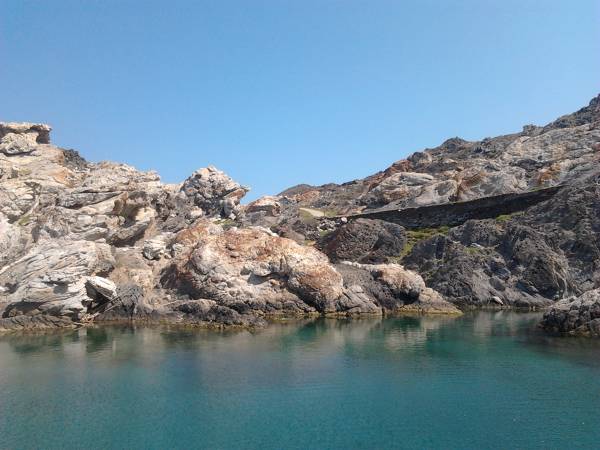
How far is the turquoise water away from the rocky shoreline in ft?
26.5

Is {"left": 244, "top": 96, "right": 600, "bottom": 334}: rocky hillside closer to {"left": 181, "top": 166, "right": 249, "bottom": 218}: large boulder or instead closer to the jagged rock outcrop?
the jagged rock outcrop

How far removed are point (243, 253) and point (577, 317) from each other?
34136 mm

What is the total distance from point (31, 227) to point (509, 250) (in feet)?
210

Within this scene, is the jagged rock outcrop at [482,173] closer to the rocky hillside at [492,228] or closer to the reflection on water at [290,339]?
the rocky hillside at [492,228]

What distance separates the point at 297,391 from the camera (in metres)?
27.3

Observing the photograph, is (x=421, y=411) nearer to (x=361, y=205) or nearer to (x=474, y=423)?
(x=474, y=423)

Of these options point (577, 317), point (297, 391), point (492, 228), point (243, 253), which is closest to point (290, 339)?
point (297, 391)

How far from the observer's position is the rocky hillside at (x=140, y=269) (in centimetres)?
5028

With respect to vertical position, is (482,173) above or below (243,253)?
above

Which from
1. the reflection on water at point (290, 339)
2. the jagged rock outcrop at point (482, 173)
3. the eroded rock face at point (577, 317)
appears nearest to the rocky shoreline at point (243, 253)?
the eroded rock face at point (577, 317)

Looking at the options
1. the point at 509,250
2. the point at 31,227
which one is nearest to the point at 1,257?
the point at 31,227

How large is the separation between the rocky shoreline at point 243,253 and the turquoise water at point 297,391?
8.09 m

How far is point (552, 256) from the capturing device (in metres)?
67.6

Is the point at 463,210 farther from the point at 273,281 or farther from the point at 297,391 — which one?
the point at 297,391
